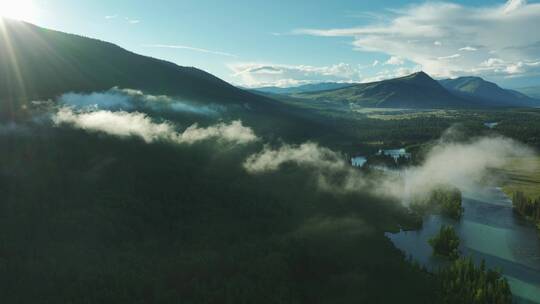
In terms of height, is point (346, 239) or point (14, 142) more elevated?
point (14, 142)

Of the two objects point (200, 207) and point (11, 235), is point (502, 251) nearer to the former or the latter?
point (200, 207)

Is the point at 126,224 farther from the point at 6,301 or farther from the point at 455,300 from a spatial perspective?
the point at 455,300

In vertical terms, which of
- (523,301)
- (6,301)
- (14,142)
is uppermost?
(14,142)

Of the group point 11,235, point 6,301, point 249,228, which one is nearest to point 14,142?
point 11,235

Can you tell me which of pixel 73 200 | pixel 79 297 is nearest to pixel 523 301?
pixel 79 297

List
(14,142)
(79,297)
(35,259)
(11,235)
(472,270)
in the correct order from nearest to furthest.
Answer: (79,297) → (472,270) → (35,259) → (11,235) → (14,142)

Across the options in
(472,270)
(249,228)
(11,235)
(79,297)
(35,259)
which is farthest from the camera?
(249,228)

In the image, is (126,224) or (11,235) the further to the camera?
(126,224)
